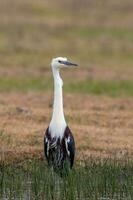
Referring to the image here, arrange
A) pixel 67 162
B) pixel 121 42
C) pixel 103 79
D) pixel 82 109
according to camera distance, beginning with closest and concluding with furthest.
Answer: pixel 67 162
pixel 82 109
pixel 103 79
pixel 121 42

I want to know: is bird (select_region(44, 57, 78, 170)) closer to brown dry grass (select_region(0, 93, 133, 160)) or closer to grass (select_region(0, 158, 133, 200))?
grass (select_region(0, 158, 133, 200))

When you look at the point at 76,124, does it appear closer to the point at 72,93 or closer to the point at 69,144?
the point at 69,144

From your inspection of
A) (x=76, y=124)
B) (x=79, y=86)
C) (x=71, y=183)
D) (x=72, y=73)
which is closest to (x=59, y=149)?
(x=71, y=183)

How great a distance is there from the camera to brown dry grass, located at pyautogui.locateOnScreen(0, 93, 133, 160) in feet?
43.9

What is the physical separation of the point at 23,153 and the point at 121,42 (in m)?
21.6

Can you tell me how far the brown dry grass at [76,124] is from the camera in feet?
43.9

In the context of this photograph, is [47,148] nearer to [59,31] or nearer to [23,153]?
[23,153]

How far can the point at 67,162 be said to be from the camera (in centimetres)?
1111

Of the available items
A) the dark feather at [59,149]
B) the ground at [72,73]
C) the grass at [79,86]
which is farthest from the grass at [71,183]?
the grass at [79,86]

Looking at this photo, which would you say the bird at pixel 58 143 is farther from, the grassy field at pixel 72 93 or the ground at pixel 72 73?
the ground at pixel 72 73

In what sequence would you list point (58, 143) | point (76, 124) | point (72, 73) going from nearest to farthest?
point (58, 143) → point (76, 124) → point (72, 73)

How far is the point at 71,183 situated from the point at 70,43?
23522 mm

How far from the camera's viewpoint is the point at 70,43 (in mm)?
33375

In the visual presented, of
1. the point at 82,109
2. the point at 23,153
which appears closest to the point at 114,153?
the point at 23,153
